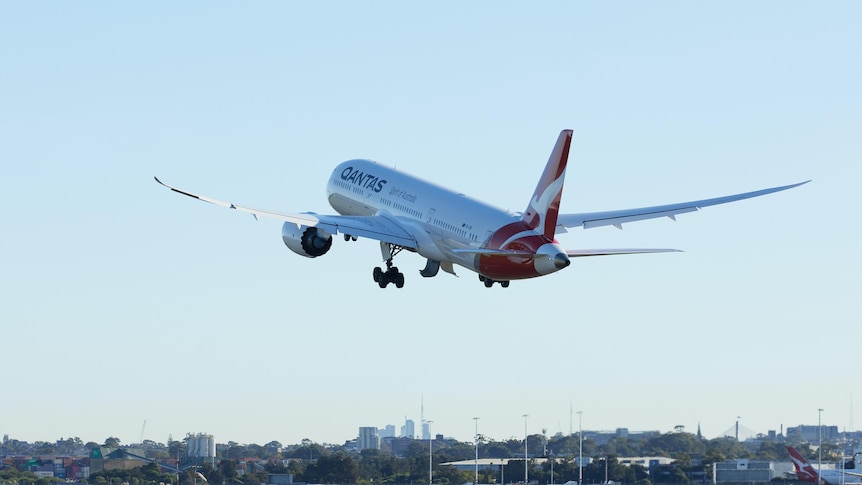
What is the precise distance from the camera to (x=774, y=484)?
4668 inches

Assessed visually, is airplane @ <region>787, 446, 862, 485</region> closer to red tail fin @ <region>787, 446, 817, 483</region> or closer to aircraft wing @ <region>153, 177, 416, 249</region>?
red tail fin @ <region>787, 446, 817, 483</region>

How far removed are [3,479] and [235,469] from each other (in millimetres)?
18524

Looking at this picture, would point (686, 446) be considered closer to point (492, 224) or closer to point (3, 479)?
point (3, 479)

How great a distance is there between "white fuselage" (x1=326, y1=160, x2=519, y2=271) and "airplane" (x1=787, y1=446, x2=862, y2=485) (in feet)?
153

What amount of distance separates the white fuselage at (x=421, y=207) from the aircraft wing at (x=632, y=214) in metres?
6.20

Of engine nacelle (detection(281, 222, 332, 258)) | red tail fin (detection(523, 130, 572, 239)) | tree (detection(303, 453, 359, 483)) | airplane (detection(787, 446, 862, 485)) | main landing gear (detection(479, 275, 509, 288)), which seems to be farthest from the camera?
tree (detection(303, 453, 359, 483))

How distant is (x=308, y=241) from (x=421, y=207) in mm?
6060

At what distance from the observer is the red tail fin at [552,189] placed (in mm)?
67188

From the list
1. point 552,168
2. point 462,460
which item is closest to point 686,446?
point 462,460

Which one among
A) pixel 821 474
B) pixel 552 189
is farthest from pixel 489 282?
pixel 821 474

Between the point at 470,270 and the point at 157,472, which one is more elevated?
the point at 470,270

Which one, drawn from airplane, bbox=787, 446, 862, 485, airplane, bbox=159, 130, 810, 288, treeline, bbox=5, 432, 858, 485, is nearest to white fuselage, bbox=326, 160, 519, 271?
airplane, bbox=159, 130, 810, 288

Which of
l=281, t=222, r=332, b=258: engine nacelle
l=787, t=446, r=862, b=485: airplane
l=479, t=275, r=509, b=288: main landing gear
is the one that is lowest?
l=787, t=446, r=862, b=485: airplane

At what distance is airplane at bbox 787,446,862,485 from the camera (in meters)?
116
